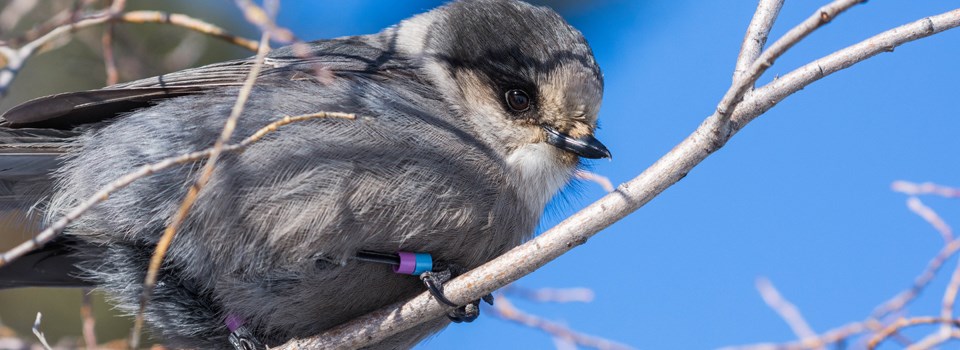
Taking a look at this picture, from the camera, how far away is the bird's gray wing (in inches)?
120

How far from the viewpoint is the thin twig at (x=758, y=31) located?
252cm

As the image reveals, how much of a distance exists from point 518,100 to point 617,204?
0.87 metres

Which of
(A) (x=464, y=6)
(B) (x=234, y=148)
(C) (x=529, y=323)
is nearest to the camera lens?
(B) (x=234, y=148)

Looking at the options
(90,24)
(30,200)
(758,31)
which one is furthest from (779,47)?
(30,200)

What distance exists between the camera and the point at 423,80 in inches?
131

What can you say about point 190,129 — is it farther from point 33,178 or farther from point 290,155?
point 33,178

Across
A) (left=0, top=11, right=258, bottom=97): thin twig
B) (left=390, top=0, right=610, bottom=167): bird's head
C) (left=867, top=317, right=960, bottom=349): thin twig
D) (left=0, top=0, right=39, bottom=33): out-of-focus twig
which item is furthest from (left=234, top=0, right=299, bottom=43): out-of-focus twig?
(left=867, top=317, right=960, bottom=349): thin twig

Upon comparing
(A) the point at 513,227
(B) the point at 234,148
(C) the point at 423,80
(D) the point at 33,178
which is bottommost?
(B) the point at 234,148

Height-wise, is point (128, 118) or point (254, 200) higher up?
point (128, 118)

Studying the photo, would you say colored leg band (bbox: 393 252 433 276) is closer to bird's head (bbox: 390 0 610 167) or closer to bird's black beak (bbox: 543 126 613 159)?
bird's head (bbox: 390 0 610 167)

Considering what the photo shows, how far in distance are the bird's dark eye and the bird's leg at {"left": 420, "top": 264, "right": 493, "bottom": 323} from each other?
2.05ft

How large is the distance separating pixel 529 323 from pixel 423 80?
0.94m

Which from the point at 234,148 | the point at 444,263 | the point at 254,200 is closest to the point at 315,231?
the point at 254,200

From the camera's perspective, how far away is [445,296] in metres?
2.75
